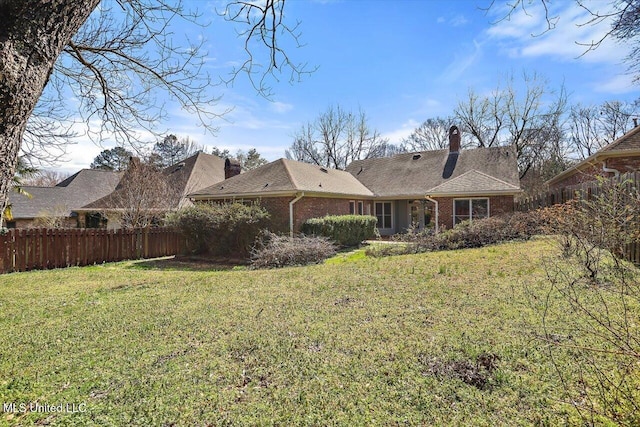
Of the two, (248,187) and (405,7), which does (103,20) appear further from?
(248,187)

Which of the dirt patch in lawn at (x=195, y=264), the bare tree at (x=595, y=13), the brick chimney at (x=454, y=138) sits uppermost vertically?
the brick chimney at (x=454, y=138)

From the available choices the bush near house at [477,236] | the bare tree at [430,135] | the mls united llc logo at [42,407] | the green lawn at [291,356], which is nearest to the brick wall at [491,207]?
the bush near house at [477,236]

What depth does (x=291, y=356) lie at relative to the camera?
379 cm

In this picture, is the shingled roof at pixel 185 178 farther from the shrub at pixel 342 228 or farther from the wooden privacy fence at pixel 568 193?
the wooden privacy fence at pixel 568 193

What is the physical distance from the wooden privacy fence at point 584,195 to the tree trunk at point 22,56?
7929mm

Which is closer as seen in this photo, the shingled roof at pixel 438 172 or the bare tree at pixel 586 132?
Answer: the shingled roof at pixel 438 172

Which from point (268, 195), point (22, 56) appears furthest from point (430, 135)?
point (22, 56)

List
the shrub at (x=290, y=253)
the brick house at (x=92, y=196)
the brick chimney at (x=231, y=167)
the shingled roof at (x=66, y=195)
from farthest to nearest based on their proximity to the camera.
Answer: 1. the shingled roof at (x=66, y=195)
2. the brick chimney at (x=231, y=167)
3. the brick house at (x=92, y=196)
4. the shrub at (x=290, y=253)

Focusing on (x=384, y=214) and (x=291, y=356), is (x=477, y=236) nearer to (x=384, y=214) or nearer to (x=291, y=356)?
(x=291, y=356)

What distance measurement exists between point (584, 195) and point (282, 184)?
1118 cm

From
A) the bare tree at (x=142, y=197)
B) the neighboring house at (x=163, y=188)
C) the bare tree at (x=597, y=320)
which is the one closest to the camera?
the bare tree at (x=597, y=320)

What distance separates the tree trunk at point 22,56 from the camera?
Result: 5.81ft

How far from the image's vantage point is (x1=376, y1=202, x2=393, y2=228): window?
75.8 ft

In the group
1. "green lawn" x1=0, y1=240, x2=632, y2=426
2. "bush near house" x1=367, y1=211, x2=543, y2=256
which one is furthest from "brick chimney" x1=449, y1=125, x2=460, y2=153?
"green lawn" x1=0, y1=240, x2=632, y2=426
